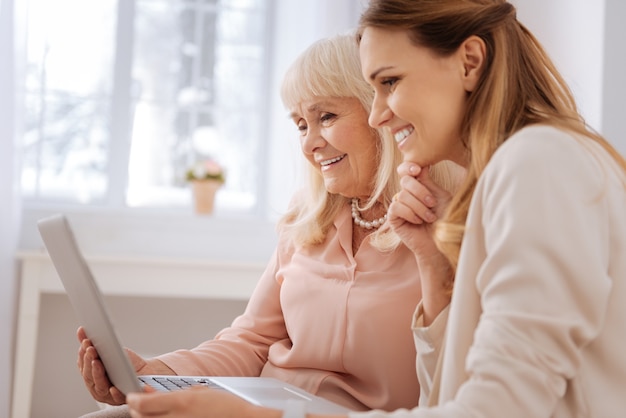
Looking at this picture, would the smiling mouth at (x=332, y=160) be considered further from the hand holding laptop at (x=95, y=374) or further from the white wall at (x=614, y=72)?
the white wall at (x=614, y=72)

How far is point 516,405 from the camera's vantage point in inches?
37.7

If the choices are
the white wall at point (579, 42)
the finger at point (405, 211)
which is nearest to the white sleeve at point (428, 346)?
the finger at point (405, 211)

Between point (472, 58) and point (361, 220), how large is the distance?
68 cm

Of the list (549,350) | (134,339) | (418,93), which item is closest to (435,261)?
(418,93)

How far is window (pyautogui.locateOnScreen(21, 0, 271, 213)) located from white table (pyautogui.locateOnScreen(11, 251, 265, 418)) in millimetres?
721

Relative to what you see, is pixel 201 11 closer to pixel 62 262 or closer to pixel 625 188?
pixel 62 262

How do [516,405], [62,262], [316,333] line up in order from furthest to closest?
[316,333], [62,262], [516,405]

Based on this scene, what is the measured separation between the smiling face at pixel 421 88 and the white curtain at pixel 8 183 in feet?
7.46

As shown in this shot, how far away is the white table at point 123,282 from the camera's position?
9.93ft

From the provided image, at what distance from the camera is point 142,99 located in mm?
3967

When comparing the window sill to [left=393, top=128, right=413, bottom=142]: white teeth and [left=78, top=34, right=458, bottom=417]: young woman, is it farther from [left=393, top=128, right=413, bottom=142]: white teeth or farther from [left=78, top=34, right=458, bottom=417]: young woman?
[left=393, top=128, right=413, bottom=142]: white teeth

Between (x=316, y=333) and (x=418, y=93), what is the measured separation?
2.21 ft

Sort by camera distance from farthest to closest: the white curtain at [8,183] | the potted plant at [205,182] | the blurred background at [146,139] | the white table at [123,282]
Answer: the potted plant at [205,182]
the blurred background at [146,139]
the white curtain at [8,183]
the white table at [123,282]

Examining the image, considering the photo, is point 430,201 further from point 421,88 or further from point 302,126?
point 302,126
